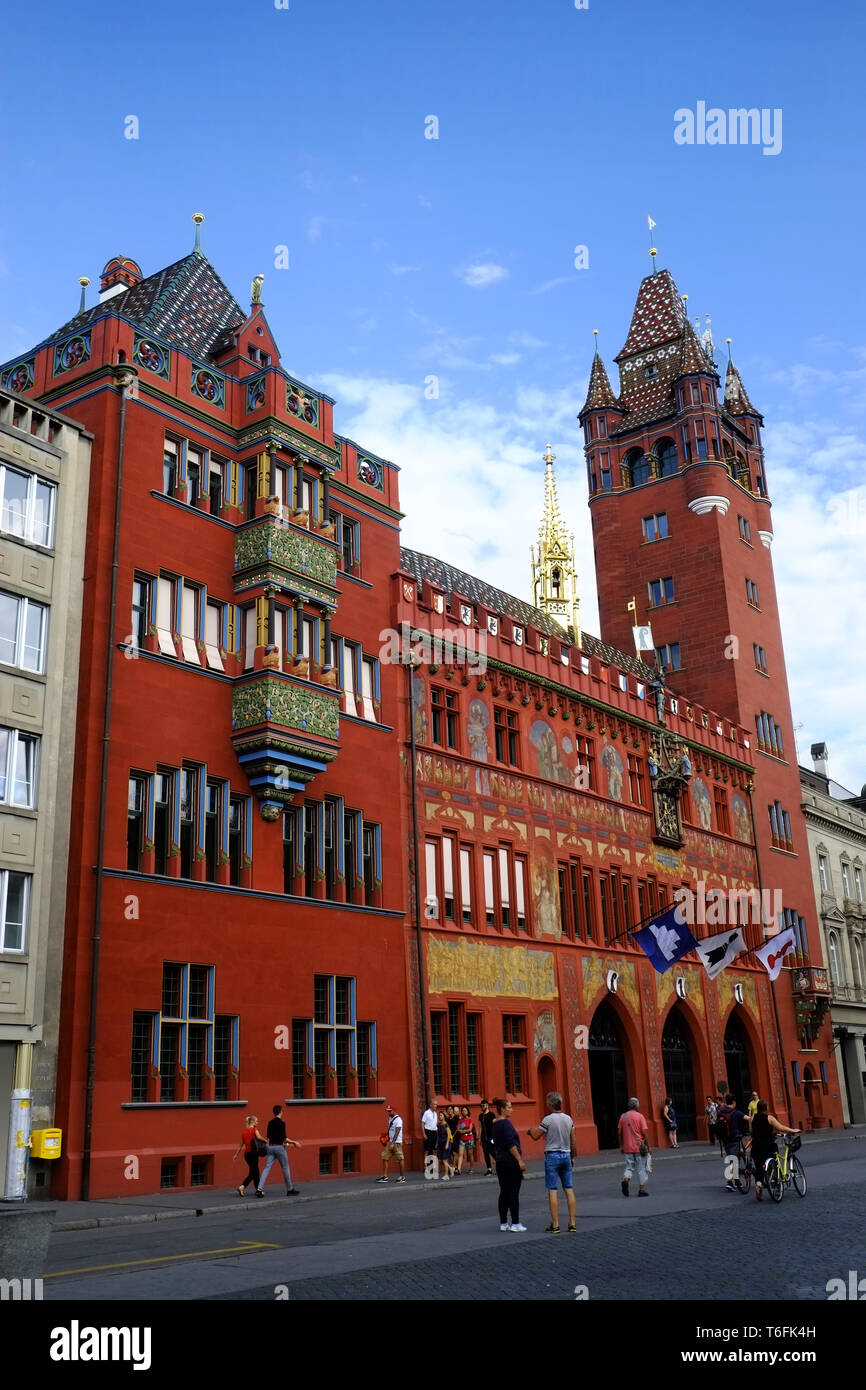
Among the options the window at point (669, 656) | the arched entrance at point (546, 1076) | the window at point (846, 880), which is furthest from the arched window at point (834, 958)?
the arched entrance at point (546, 1076)

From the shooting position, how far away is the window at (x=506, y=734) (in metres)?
38.9

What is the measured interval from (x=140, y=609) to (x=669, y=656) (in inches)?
1409

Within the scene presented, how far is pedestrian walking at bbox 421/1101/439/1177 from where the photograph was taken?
2960cm

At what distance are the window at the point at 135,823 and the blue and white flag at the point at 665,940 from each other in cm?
1377

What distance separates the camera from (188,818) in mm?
27984

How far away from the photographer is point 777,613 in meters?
63.0

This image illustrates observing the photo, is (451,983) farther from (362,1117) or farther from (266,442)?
(266,442)

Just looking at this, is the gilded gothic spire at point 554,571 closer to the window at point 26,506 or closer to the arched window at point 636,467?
the arched window at point 636,467

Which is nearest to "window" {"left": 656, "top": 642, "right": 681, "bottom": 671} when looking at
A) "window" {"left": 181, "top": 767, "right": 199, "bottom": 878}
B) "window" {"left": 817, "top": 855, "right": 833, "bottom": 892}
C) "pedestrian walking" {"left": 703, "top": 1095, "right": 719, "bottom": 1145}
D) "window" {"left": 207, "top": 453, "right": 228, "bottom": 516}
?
"window" {"left": 817, "top": 855, "right": 833, "bottom": 892}

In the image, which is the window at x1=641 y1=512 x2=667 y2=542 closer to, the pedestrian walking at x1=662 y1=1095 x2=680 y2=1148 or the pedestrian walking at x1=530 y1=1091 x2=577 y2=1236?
the pedestrian walking at x1=662 y1=1095 x2=680 y2=1148

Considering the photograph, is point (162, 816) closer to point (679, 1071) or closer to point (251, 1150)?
point (251, 1150)

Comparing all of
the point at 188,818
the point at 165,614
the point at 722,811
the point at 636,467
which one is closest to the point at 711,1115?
the point at 722,811

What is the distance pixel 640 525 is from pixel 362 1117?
124ft
